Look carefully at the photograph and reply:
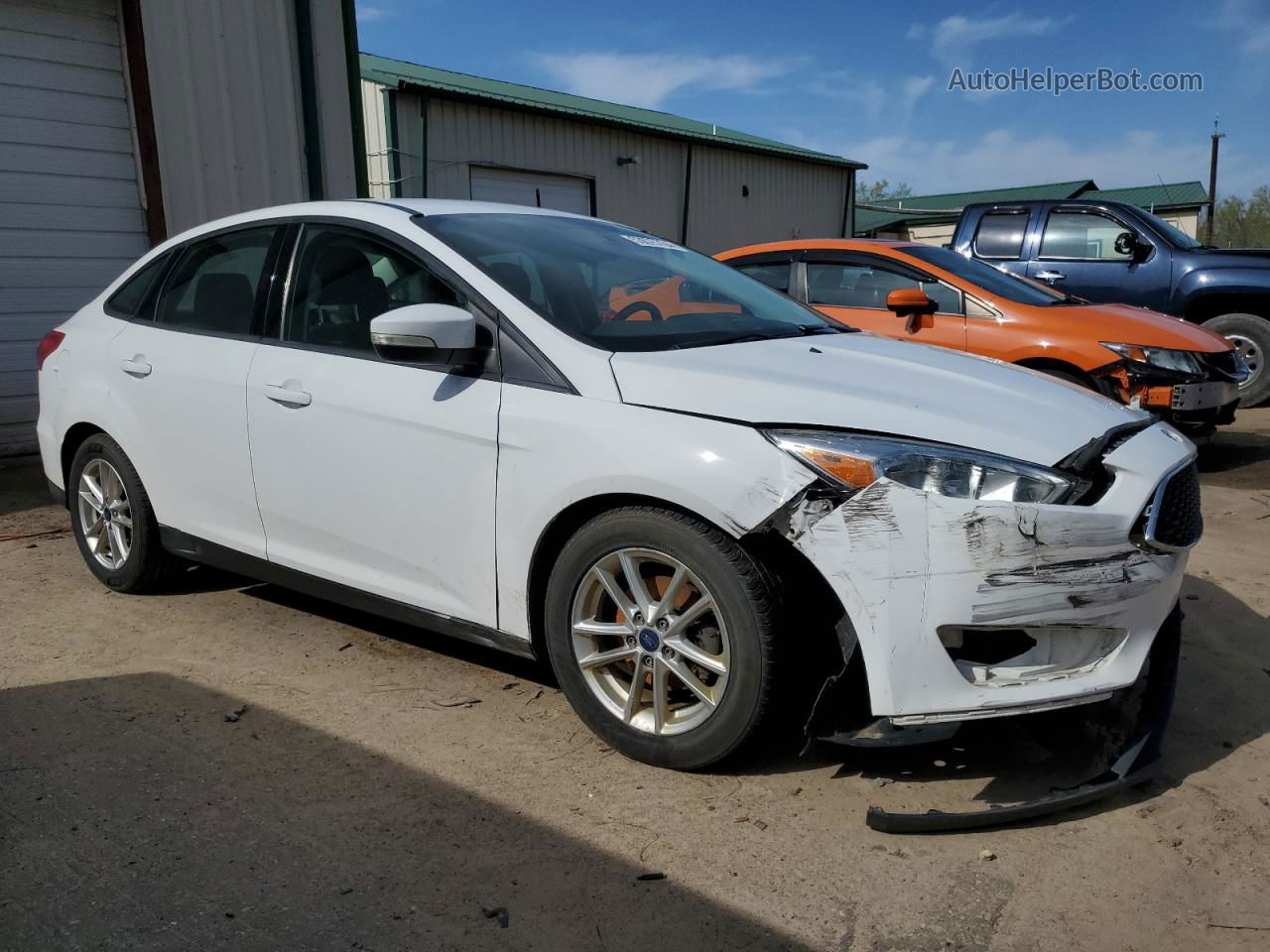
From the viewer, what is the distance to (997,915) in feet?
7.45

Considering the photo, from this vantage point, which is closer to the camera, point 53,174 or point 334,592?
point 334,592

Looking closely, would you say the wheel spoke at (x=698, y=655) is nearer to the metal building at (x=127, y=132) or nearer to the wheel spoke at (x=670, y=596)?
the wheel spoke at (x=670, y=596)

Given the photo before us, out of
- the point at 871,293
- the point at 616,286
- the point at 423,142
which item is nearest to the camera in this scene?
the point at 616,286

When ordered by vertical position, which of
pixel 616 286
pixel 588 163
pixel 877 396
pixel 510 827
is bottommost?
pixel 510 827

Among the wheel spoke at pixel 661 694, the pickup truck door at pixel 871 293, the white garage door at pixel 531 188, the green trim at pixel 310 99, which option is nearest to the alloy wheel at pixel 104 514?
the wheel spoke at pixel 661 694

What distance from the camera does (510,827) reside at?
265 cm

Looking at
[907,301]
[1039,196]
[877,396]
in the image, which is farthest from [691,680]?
[1039,196]

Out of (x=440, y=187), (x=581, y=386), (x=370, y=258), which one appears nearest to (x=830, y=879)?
(x=581, y=386)

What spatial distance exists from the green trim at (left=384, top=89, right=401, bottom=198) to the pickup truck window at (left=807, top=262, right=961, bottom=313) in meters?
8.10

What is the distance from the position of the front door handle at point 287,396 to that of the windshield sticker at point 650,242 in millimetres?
1334

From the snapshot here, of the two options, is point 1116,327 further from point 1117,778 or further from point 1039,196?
point 1039,196

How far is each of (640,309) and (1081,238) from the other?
24.6 feet

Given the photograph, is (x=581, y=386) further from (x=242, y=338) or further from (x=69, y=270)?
(x=69, y=270)

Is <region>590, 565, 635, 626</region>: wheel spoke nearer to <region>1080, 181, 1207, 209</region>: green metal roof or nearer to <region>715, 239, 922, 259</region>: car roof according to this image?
<region>715, 239, 922, 259</region>: car roof
